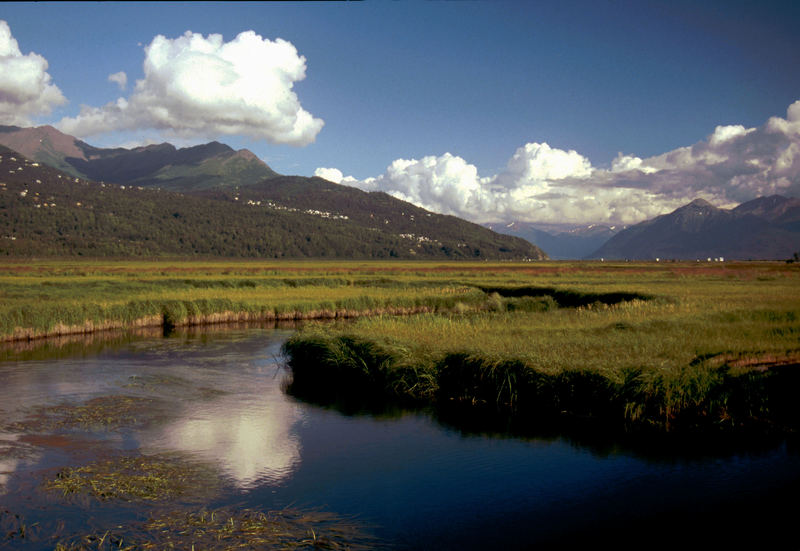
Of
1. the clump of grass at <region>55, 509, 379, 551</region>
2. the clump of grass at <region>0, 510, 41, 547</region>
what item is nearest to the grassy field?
the clump of grass at <region>55, 509, 379, 551</region>

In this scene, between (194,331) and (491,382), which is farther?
(194,331)

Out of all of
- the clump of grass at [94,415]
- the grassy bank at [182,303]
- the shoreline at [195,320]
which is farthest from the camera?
the grassy bank at [182,303]

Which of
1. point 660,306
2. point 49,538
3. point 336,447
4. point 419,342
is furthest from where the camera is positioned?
point 660,306

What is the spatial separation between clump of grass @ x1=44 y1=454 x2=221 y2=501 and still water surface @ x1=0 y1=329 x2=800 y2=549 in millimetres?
429

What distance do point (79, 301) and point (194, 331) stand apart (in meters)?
7.20

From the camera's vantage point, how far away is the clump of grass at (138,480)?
1070 centimetres

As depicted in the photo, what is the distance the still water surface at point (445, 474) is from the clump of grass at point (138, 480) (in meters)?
0.43

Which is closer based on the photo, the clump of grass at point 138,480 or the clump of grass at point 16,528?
the clump of grass at point 16,528

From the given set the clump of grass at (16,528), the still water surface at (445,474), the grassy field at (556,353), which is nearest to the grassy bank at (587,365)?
the grassy field at (556,353)

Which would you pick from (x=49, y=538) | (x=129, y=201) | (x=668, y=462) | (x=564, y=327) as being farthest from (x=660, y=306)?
(x=129, y=201)

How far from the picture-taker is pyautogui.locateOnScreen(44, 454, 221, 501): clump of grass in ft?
35.1

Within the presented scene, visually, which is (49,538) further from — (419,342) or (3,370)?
(3,370)

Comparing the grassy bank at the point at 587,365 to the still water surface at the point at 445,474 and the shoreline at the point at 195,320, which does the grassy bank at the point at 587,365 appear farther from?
the shoreline at the point at 195,320

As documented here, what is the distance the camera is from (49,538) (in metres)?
9.14
